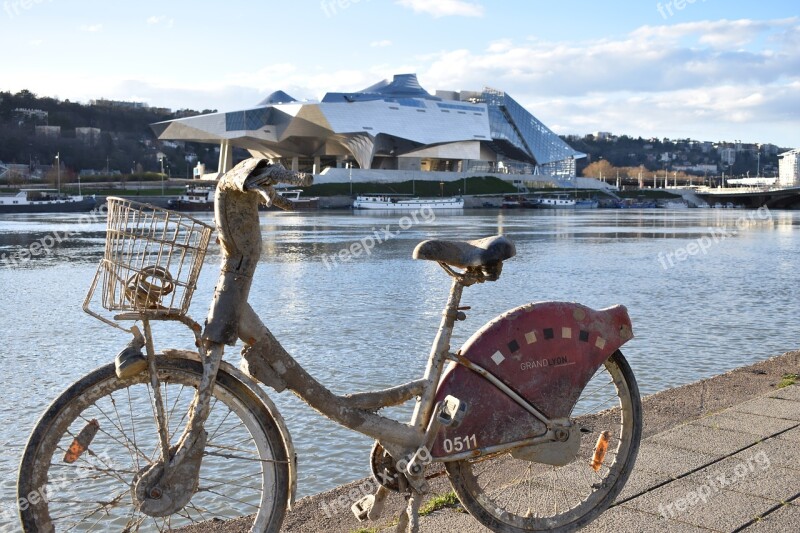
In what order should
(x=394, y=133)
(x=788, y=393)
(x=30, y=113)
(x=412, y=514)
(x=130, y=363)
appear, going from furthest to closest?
(x=30, y=113) < (x=394, y=133) < (x=788, y=393) < (x=412, y=514) < (x=130, y=363)

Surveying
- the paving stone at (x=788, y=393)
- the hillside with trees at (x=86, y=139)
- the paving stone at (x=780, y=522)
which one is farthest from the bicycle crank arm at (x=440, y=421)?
the hillside with trees at (x=86, y=139)

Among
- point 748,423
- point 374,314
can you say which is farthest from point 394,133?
point 748,423

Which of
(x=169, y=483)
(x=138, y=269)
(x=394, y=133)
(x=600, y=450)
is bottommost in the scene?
(x=600, y=450)

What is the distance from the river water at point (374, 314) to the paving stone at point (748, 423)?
1.91 metres

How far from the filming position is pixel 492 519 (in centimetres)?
298

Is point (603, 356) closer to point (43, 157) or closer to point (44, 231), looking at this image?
point (44, 231)

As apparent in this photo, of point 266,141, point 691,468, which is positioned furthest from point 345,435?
point 266,141

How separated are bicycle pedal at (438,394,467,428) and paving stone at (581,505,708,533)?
0.69 meters

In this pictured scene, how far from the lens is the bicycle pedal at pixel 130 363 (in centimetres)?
244

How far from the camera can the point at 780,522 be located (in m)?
3.12

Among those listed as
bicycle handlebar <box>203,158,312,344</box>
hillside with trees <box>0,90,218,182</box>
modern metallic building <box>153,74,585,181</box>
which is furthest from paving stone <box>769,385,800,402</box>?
hillside with trees <box>0,90,218,182</box>

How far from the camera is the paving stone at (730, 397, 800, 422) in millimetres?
4703

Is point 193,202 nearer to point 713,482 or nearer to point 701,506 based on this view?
point 713,482
